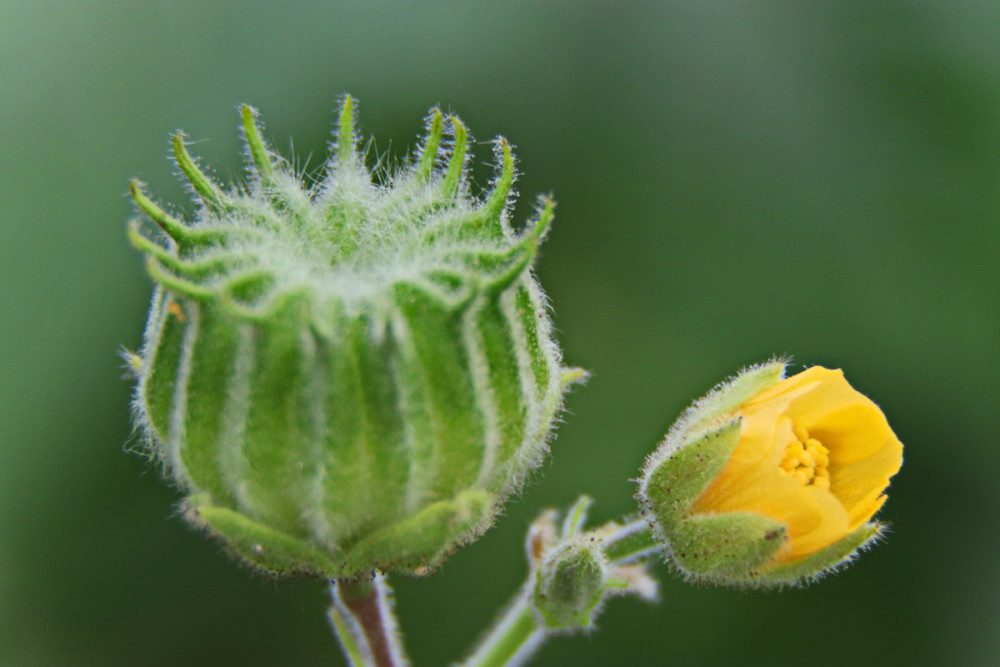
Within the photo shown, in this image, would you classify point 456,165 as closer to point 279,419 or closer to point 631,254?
point 279,419

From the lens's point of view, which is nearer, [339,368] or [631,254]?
[339,368]

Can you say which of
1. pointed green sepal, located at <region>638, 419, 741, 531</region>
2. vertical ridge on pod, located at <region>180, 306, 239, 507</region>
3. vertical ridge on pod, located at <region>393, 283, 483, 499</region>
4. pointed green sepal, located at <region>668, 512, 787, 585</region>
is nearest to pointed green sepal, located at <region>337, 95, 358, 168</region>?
vertical ridge on pod, located at <region>393, 283, 483, 499</region>

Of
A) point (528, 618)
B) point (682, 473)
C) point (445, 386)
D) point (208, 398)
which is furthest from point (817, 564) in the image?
point (208, 398)

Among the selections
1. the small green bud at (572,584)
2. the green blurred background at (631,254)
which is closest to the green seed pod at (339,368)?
the small green bud at (572,584)

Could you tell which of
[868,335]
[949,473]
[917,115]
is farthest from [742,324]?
[917,115]

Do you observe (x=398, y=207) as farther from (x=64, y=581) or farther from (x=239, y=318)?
(x=64, y=581)
